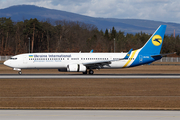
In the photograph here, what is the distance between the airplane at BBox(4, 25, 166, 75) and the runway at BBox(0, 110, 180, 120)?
1120 inches

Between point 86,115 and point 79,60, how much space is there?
32.1 metres

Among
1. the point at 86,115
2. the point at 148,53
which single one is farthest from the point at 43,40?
the point at 86,115

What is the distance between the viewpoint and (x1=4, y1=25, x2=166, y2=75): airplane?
Answer: 149ft

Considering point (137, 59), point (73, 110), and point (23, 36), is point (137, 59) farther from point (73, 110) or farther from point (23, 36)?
point (23, 36)

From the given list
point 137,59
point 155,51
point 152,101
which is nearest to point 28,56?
point 137,59

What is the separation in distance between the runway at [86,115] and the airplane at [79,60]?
2844 cm

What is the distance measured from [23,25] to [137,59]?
106 metres

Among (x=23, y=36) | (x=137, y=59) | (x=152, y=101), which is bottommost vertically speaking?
(x=152, y=101)

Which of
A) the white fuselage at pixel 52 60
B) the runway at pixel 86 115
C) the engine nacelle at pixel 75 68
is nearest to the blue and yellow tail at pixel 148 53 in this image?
the white fuselage at pixel 52 60

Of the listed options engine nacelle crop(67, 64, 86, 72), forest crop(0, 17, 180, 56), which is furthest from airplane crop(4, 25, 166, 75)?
forest crop(0, 17, 180, 56)

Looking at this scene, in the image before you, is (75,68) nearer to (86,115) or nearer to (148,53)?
(148,53)

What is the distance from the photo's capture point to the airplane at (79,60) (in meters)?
45.5

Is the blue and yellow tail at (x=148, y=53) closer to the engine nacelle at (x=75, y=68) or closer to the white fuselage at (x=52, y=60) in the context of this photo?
the white fuselage at (x=52, y=60)

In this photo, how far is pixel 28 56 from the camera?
150ft
